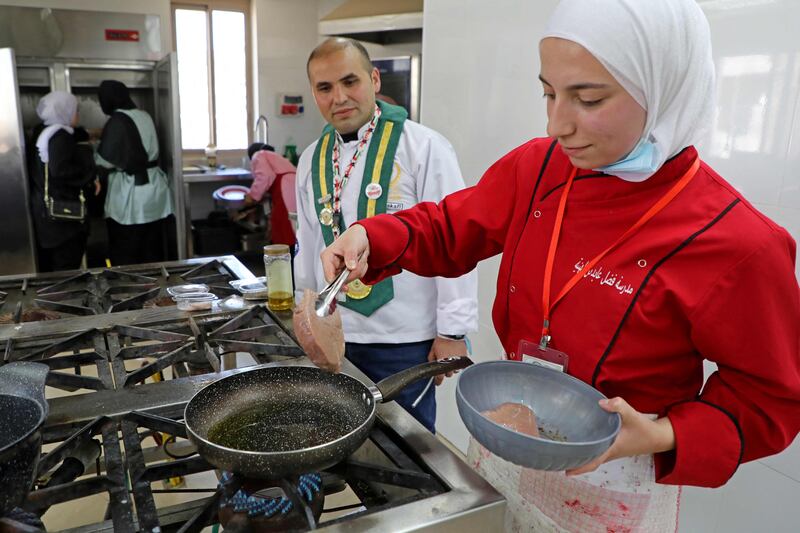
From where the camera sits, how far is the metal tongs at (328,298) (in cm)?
99

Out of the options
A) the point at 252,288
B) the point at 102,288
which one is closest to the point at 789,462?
the point at 252,288

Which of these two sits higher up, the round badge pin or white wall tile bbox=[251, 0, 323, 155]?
white wall tile bbox=[251, 0, 323, 155]

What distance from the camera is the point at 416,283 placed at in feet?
Result: 5.61

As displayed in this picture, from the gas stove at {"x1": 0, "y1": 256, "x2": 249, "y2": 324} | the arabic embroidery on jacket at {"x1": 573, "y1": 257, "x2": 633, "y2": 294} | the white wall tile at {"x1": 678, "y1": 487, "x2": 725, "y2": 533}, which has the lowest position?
the white wall tile at {"x1": 678, "y1": 487, "x2": 725, "y2": 533}

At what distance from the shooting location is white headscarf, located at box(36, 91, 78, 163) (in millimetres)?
3742

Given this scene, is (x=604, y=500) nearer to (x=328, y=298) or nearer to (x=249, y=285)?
(x=328, y=298)

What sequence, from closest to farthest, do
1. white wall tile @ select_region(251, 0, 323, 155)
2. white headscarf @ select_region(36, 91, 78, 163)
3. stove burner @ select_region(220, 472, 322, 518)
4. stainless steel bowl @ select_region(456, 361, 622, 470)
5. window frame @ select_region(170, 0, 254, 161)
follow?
stainless steel bowl @ select_region(456, 361, 622, 470) → stove burner @ select_region(220, 472, 322, 518) → white headscarf @ select_region(36, 91, 78, 163) → window frame @ select_region(170, 0, 254, 161) → white wall tile @ select_region(251, 0, 323, 155)

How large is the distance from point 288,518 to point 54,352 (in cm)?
83

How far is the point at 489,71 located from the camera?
224 centimetres

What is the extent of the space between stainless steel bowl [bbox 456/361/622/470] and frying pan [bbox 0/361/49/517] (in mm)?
559

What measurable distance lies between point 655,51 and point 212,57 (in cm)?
551

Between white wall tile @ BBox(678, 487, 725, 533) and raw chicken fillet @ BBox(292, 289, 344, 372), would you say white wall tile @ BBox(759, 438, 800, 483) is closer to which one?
white wall tile @ BBox(678, 487, 725, 533)

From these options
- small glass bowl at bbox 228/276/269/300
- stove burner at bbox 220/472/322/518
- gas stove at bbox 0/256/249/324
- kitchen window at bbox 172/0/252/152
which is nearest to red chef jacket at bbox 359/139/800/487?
stove burner at bbox 220/472/322/518

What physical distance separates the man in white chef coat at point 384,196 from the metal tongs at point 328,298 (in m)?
0.63
